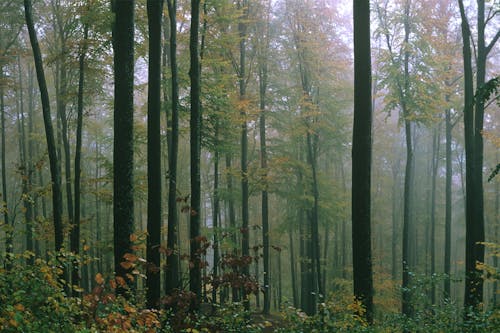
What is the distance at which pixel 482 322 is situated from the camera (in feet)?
20.0

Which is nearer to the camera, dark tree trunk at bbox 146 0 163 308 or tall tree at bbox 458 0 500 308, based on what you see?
dark tree trunk at bbox 146 0 163 308

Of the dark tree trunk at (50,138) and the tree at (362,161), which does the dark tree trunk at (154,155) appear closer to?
the tree at (362,161)

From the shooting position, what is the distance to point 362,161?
7.54m

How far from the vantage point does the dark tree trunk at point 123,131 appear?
6.91 m

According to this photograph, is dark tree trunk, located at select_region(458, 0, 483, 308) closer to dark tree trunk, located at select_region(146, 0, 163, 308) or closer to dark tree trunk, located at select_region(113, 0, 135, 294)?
dark tree trunk, located at select_region(146, 0, 163, 308)

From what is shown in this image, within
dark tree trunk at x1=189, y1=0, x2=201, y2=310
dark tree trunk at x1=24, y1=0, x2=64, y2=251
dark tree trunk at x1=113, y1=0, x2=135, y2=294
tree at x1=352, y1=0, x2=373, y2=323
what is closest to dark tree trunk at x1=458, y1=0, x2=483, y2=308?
tree at x1=352, y1=0, x2=373, y2=323

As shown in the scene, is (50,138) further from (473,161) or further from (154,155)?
(473,161)

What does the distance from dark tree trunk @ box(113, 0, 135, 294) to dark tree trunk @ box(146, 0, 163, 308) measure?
172 centimetres

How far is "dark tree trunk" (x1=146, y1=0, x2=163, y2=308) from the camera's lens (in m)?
8.67

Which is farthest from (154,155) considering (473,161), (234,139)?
(473,161)

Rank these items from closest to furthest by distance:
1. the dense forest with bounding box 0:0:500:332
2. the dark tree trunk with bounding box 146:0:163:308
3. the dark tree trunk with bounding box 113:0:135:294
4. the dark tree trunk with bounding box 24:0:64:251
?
1. the dense forest with bounding box 0:0:500:332
2. the dark tree trunk with bounding box 113:0:135:294
3. the dark tree trunk with bounding box 146:0:163:308
4. the dark tree trunk with bounding box 24:0:64:251

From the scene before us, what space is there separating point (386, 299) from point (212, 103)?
14.0m

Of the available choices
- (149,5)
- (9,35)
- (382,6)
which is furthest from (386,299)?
(9,35)

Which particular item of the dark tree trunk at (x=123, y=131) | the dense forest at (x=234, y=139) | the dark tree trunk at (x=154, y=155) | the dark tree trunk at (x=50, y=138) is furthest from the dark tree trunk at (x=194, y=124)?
the dark tree trunk at (x=50, y=138)
